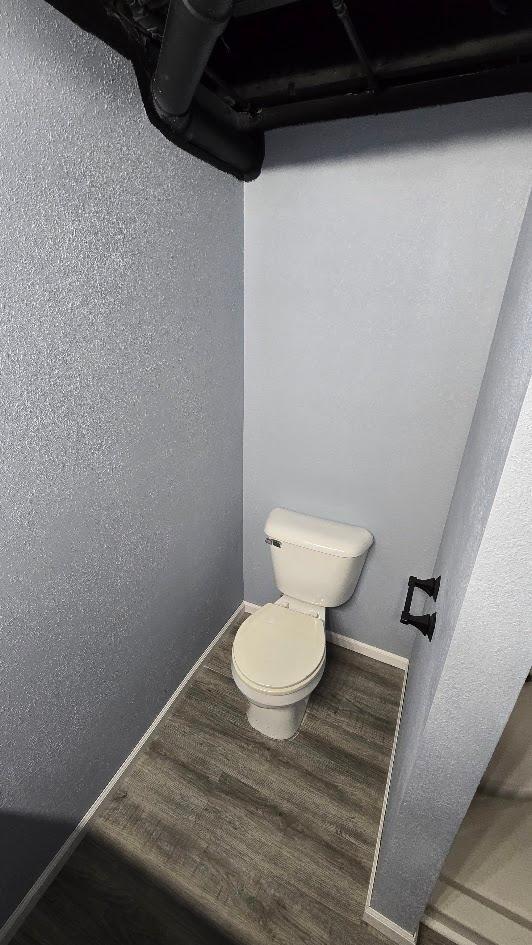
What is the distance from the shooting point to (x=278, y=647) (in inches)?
63.7

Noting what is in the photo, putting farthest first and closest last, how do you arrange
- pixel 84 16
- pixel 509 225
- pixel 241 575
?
pixel 241 575 < pixel 509 225 < pixel 84 16

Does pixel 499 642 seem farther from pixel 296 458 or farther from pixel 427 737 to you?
pixel 296 458

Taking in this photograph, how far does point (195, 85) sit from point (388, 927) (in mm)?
2192

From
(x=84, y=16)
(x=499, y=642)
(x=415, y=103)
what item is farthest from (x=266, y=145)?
(x=499, y=642)

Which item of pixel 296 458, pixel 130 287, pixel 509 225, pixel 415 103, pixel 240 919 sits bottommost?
pixel 240 919

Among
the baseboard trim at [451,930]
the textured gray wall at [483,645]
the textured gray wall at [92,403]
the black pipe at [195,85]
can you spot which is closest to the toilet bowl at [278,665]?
the textured gray wall at [92,403]

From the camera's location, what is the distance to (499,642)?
2.18ft

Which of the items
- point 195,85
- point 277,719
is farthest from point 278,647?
point 195,85

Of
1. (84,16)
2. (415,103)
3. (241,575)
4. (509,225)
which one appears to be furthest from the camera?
(241,575)

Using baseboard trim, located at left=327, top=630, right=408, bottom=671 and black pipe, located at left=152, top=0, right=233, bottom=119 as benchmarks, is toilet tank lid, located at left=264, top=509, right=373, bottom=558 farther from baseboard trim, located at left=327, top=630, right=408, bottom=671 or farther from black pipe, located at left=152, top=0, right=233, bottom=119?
black pipe, located at left=152, top=0, right=233, bottom=119

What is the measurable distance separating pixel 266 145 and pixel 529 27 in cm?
79

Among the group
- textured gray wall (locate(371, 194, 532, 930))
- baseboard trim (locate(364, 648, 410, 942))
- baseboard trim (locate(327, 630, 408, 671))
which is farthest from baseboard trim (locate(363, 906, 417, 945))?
baseboard trim (locate(327, 630, 408, 671))

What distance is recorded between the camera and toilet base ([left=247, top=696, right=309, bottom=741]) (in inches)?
63.1

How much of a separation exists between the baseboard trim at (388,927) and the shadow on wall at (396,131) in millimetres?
2199
